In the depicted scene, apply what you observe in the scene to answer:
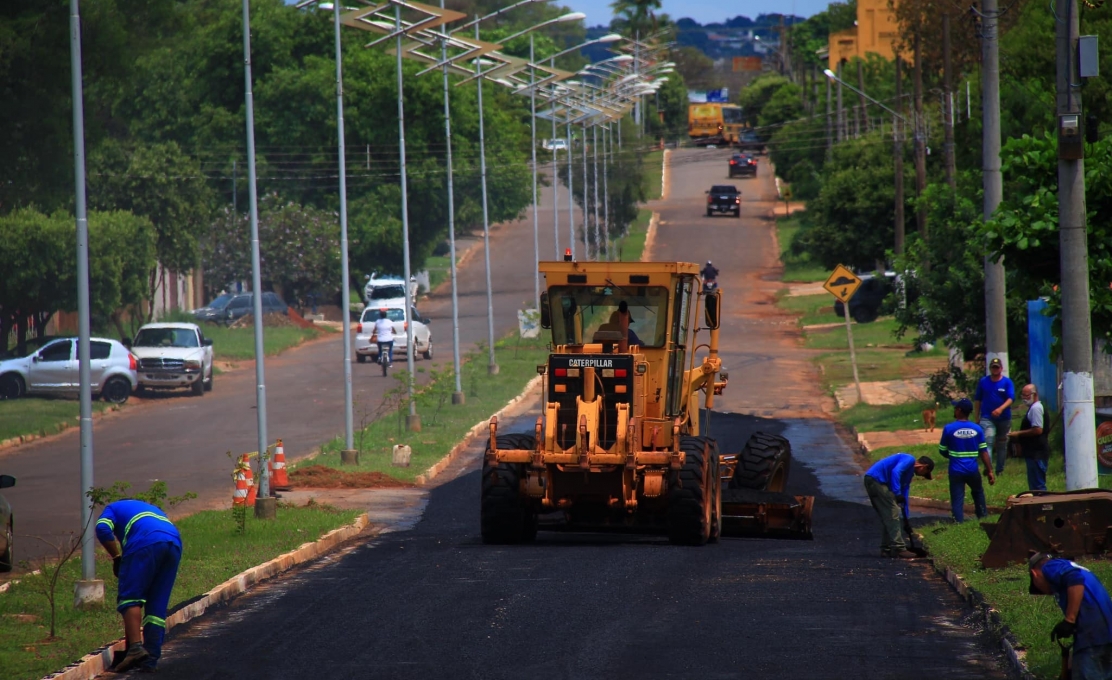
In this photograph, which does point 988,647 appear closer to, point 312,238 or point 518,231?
point 312,238

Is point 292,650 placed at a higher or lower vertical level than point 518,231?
lower

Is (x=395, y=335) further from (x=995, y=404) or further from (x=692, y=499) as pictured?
(x=692, y=499)

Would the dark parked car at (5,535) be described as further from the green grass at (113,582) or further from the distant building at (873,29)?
the distant building at (873,29)

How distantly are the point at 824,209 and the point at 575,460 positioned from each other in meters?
42.6

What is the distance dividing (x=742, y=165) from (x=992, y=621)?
98.0 metres

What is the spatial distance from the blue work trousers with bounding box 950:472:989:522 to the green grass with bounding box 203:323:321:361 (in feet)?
113

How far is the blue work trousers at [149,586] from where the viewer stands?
1076cm

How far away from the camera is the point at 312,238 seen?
6391 cm

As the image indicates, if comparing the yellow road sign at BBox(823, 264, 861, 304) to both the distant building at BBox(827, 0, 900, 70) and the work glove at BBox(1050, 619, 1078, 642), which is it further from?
the distant building at BBox(827, 0, 900, 70)

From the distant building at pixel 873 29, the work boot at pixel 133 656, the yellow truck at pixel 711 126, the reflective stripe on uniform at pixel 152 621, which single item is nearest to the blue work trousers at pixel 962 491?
the reflective stripe on uniform at pixel 152 621

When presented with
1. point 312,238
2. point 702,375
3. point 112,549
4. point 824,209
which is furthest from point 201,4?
point 112,549

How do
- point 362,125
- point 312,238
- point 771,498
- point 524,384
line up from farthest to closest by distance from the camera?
1. point 362,125
2. point 312,238
3. point 524,384
4. point 771,498

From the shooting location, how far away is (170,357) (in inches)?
1569

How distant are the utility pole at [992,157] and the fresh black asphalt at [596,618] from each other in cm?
666
